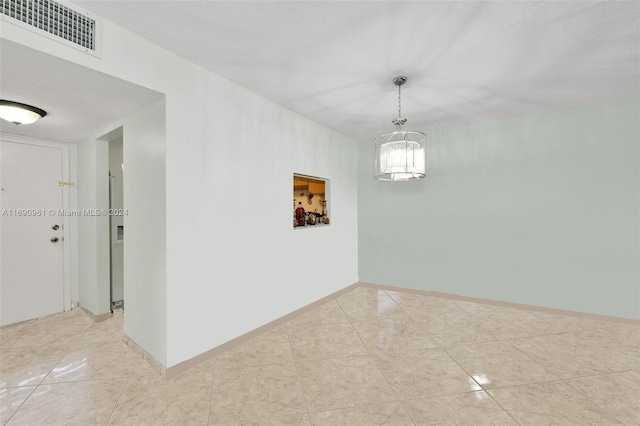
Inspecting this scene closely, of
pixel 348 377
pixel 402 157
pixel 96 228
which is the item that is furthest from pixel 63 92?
pixel 348 377

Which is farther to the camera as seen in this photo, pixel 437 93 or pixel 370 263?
pixel 370 263

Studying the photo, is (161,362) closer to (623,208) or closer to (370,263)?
(370,263)

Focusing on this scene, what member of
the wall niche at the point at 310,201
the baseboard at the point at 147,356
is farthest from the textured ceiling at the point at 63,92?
the baseboard at the point at 147,356

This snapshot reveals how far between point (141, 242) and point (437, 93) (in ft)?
10.7

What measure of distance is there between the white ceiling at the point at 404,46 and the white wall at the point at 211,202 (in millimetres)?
193

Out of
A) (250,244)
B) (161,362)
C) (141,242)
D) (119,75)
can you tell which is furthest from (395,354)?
(119,75)

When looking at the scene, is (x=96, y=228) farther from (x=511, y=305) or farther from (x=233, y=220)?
(x=511, y=305)

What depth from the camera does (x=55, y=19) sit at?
1660mm

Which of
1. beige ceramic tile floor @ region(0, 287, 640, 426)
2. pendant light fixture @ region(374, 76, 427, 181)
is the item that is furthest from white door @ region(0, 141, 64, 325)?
pendant light fixture @ region(374, 76, 427, 181)

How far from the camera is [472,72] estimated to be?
2.54 m

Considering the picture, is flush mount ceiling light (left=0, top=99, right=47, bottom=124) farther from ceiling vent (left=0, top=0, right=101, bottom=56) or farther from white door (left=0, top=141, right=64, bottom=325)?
white door (left=0, top=141, right=64, bottom=325)

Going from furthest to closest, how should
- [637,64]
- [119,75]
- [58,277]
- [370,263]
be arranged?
[370,263] < [58,277] < [637,64] < [119,75]

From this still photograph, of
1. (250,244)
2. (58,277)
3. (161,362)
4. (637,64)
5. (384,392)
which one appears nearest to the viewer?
(384,392)

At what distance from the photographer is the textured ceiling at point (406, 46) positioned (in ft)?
5.81
